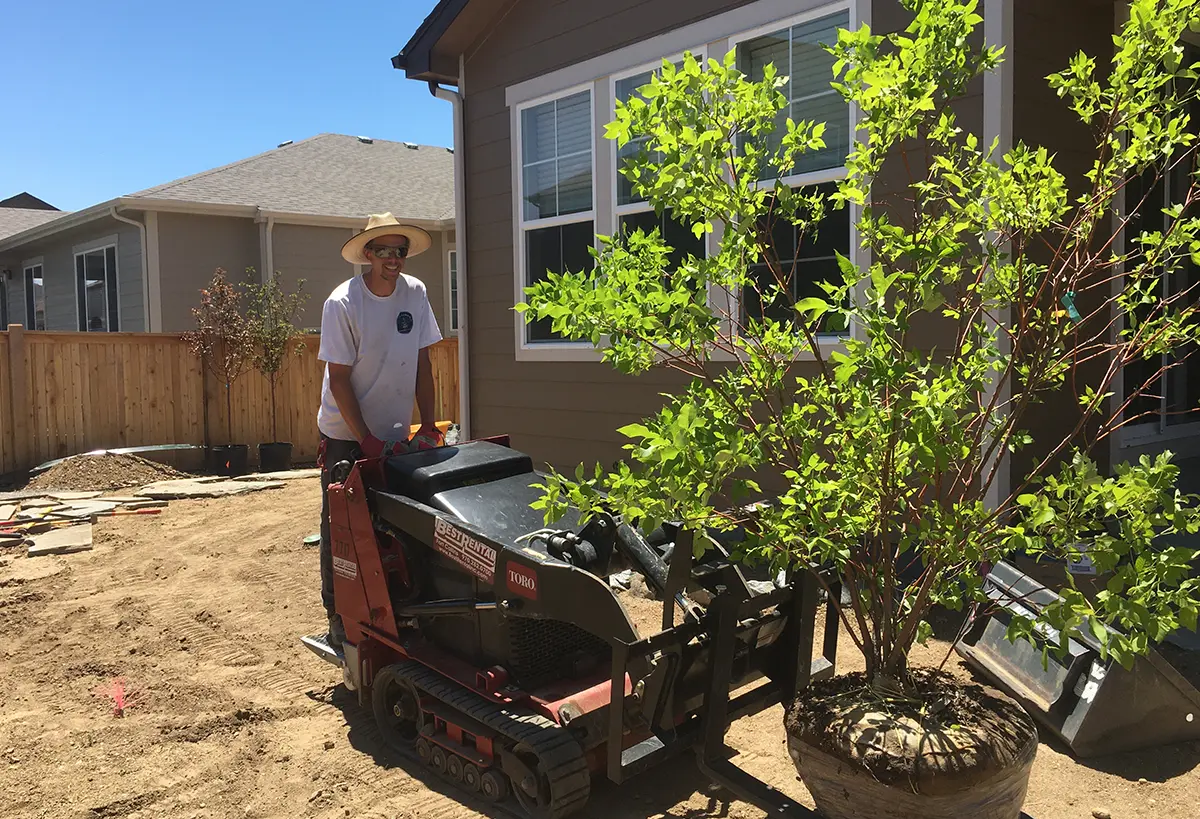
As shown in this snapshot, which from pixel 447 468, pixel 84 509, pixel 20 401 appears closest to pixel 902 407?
pixel 447 468

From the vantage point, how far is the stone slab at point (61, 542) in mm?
7461

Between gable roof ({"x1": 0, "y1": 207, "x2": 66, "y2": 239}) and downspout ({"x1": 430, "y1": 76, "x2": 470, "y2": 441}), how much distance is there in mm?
17475

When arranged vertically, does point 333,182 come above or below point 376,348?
above

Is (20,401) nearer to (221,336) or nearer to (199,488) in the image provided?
(221,336)

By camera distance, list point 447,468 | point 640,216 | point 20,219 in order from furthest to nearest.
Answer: point 20,219 → point 640,216 → point 447,468

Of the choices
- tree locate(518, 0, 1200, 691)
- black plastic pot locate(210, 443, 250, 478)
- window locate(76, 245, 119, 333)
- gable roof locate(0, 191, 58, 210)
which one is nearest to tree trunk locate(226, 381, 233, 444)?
black plastic pot locate(210, 443, 250, 478)

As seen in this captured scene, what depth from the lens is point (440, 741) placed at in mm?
3355

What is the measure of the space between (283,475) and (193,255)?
5.45 meters

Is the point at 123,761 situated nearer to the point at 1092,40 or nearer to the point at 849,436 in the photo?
the point at 849,436

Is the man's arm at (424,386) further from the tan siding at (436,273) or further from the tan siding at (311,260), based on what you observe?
the tan siding at (436,273)

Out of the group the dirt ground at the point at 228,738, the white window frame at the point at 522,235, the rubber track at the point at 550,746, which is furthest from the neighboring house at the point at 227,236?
the rubber track at the point at 550,746

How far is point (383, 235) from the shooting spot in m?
4.16

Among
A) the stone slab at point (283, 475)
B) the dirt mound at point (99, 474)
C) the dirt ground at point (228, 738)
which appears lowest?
the dirt ground at point (228, 738)

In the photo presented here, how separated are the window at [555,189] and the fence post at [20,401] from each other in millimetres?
7104
